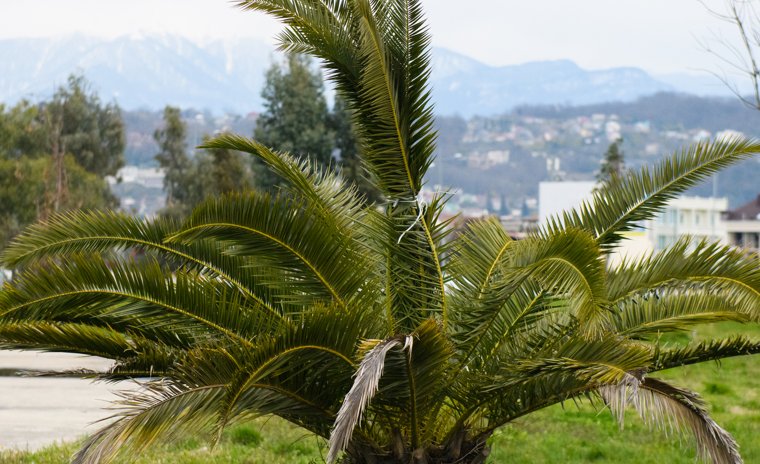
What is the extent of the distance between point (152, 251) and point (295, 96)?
1459 inches

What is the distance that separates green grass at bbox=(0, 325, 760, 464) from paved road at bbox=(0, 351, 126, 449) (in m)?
0.87

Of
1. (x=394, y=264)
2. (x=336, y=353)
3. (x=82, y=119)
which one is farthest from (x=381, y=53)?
(x=82, y=119)

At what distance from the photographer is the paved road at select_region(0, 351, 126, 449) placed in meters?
10.7

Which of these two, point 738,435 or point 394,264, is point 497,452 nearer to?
point 738,435

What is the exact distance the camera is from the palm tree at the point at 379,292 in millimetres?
5566

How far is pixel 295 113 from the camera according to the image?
43031 mm

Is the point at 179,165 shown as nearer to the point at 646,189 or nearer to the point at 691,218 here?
the point at 691,218

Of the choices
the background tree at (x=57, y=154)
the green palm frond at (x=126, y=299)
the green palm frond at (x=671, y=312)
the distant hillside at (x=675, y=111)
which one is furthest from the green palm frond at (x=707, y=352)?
the distant hillside at (x=675, y=111)

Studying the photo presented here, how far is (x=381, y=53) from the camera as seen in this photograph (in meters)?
6.14

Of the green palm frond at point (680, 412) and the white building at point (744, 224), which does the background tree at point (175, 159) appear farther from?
the green palm frond at point (680, 412)

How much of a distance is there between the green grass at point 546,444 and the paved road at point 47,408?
0.87 metres

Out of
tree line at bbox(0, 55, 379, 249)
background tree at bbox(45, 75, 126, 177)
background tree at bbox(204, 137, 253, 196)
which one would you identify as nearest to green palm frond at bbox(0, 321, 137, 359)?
tree line at bbox(0, 55, 379, 249)

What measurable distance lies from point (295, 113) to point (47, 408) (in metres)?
31.0

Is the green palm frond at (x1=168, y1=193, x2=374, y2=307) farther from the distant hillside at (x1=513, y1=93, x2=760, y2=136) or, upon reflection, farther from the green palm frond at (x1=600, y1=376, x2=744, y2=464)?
the distant hillside at (x1=513, y1=93, x2=760, y2=136)
